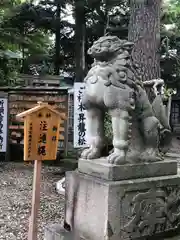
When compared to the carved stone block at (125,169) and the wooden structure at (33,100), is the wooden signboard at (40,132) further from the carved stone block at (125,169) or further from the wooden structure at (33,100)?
the wooden structure at (33,100)

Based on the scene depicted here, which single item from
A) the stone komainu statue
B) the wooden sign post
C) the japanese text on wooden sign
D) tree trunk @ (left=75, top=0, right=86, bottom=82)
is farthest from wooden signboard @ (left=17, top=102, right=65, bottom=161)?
tree trunk @ (left=75, top=0, right=86, bottom=82)

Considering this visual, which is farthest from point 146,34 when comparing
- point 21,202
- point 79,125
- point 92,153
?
point 92,153

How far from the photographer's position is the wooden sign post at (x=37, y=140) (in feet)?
9.93

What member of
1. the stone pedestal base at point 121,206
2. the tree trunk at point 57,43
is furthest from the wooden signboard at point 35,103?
the tree trunk at point 57,43

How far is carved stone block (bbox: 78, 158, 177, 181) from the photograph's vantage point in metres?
2.37

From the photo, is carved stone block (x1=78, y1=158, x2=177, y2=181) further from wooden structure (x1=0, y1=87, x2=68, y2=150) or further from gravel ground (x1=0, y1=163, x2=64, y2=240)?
wooden structure (x1=0, y1=87, x2=68, y2=150)

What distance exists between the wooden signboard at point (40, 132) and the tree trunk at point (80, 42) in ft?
30.9

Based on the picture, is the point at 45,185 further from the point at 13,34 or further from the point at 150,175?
the point at 13,34

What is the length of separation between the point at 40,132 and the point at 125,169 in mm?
1038

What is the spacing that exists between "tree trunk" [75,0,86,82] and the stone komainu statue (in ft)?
32.9

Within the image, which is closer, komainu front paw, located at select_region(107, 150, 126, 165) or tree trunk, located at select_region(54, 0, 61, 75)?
komainu front paw, located at select_region(107, 150, 126, 165)

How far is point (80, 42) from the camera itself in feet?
42.2

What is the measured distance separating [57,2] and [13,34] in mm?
3481

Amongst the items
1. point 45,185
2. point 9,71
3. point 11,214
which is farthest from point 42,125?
point 9,71
